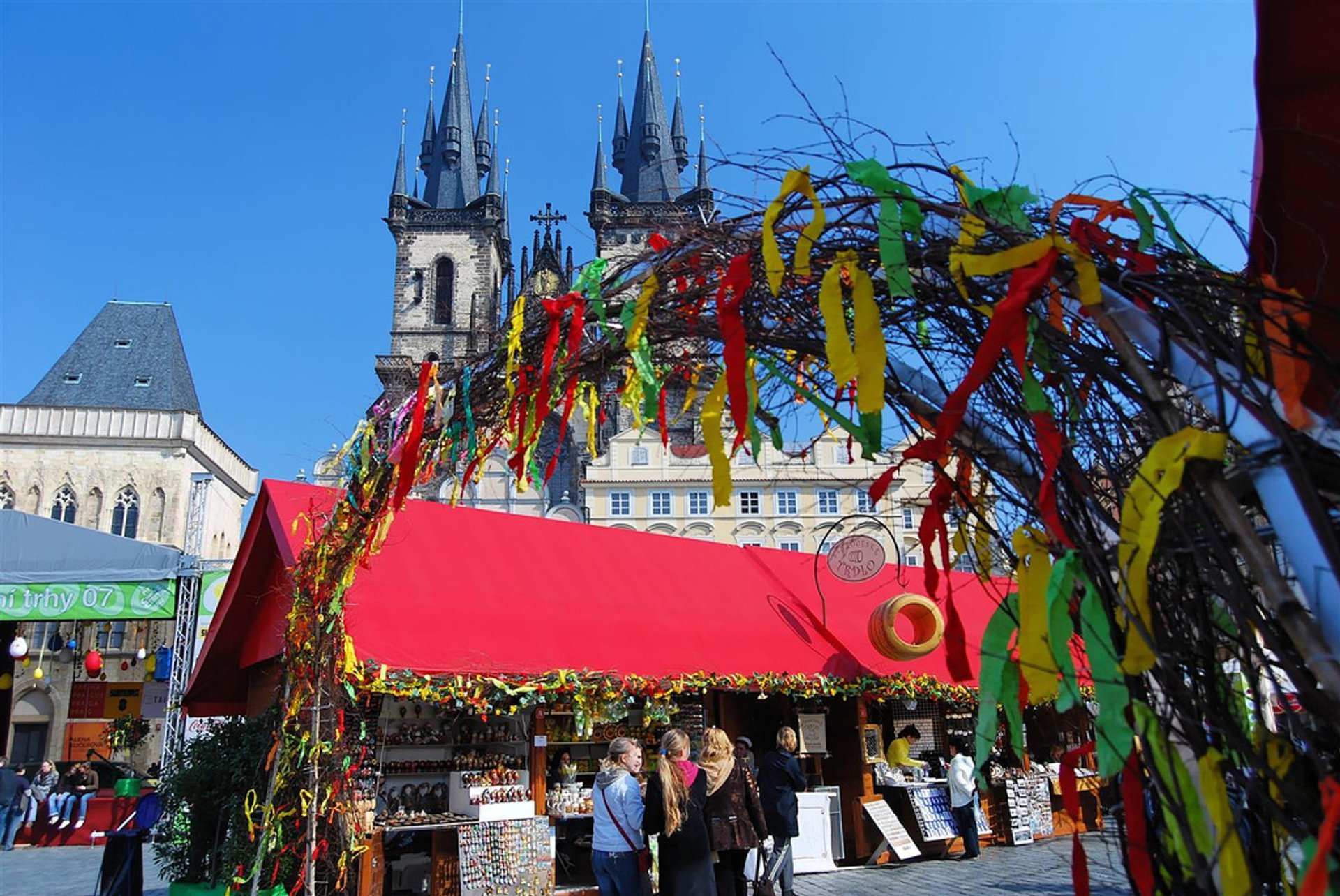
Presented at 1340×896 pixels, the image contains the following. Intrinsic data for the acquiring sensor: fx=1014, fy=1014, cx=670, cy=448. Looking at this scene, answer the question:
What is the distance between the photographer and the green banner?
13.7 m

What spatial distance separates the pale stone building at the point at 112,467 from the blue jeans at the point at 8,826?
11.1 m

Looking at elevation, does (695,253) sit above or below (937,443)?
above

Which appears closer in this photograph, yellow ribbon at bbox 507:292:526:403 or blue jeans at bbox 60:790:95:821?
yellow ribbon at bbox 507:292:526:403

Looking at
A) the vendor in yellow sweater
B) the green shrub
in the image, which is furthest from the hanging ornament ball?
the vendor in yellow sweater

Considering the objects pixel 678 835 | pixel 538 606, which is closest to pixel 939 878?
pixel 538 606

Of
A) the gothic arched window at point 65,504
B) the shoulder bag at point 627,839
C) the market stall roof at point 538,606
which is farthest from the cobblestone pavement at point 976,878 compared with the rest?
the gothic arched window at point 65,504

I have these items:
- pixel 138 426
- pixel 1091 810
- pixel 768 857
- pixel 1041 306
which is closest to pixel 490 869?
pixel 768 857

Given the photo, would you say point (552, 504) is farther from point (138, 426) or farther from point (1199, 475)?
point (1199, 475)

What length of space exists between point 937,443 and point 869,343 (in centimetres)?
32

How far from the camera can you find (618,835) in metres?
5.28

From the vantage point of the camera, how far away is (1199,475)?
185 cm

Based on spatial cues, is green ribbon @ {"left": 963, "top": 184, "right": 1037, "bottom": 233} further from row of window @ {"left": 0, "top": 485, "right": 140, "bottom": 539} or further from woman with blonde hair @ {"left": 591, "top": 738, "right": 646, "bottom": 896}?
row of window @ {"left": 0, "top": 485, "right": 140, "bottom": 539}

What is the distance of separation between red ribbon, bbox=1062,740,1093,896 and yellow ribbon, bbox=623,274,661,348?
67.6 inches

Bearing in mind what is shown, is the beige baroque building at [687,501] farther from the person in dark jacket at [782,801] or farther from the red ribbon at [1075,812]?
the red ribbon at [1075,812]
